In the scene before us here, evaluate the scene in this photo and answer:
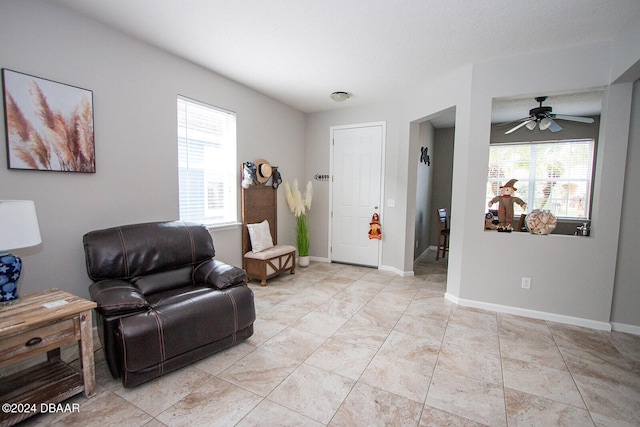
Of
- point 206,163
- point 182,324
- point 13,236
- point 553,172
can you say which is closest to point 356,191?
point 206,163

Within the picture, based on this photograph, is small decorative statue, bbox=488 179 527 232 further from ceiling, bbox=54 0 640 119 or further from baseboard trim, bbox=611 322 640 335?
ceiling, bbox=54 0 640 119

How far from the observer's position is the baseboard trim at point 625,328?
270 cm

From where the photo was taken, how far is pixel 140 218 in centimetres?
279

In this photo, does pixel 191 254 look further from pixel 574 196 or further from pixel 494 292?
pixel 574 196

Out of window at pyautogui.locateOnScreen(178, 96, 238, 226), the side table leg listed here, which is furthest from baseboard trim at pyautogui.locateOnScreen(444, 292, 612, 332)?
the side table leg

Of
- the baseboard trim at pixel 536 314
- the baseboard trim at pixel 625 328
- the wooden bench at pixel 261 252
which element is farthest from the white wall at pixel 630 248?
the wooden bench at pixel 261 252

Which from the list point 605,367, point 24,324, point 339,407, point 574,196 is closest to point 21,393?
point 24,324

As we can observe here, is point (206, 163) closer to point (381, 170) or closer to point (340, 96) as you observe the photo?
point (340, 96)

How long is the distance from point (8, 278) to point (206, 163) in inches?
83.1

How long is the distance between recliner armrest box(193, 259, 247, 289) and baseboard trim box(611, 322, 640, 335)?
3.56 metres

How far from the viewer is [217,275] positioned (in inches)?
97.3

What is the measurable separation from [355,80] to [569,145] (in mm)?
4648

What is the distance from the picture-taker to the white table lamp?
161 cm

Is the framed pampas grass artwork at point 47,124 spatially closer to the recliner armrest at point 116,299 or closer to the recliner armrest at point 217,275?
the recliner armrest at point 116,299
